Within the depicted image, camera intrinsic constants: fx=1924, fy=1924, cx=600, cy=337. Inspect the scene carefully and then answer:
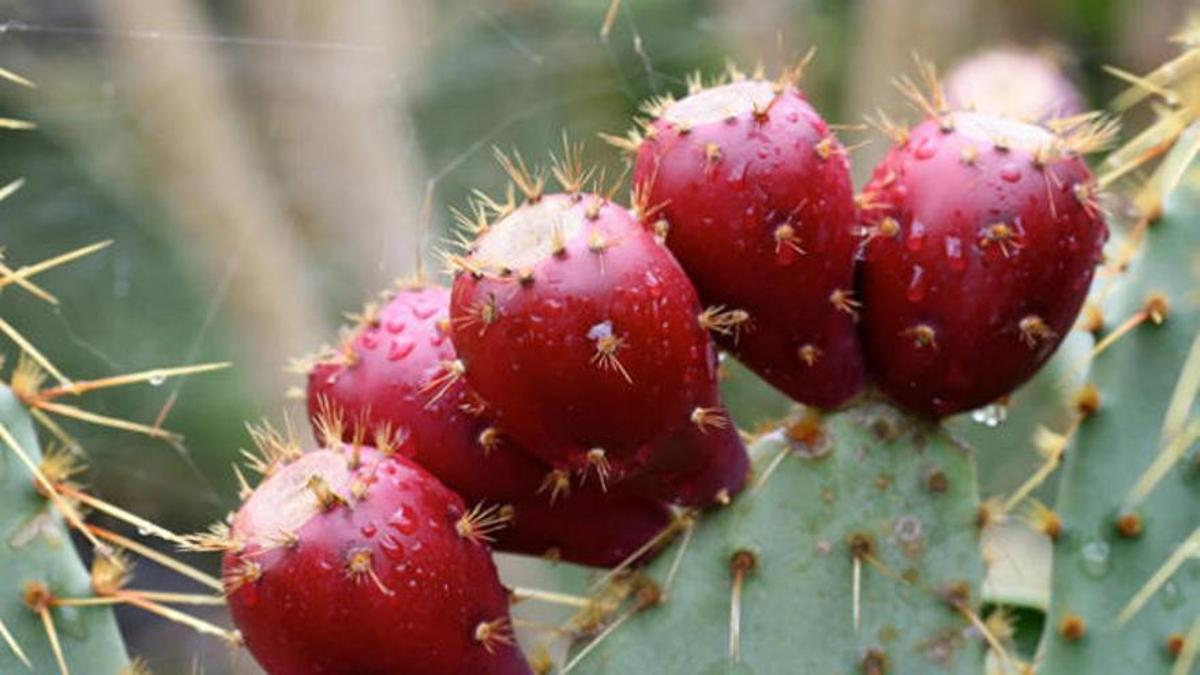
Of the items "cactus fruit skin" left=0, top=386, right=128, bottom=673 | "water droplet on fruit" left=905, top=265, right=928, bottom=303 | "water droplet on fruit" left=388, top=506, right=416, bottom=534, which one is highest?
"water droplet on fruit" left=905, top=265, right=928, bottom=303

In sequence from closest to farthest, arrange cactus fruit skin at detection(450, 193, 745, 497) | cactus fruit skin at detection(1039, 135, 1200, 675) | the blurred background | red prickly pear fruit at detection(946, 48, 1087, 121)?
cactus fruit skin at detection(450, 193, 745, 497) < cactus fruit skin at detection(1039, 135, 1200, 675) < red prickly pear fruit at detection(946, 48, 1087, 121) < the blurred background

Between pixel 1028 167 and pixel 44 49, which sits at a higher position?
pixel 1028 167

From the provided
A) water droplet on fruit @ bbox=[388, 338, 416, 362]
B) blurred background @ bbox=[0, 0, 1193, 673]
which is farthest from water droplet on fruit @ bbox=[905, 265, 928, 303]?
blurred background @ bbox=[0, 0, 1193, 673]

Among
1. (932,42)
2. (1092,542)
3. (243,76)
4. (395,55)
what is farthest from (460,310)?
(243,76)

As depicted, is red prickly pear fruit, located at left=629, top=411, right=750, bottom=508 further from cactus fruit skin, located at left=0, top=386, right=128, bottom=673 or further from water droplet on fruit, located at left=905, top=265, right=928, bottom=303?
cactus fruit skin, located at left=0, top=386, right=128, bottom=673

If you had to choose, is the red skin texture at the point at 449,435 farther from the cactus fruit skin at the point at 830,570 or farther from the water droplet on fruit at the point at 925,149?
the water droplet on fruit at the point at 925,149

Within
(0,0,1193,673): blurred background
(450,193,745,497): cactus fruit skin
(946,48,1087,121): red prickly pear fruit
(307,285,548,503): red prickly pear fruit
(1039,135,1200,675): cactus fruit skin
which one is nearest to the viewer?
(450,193,745,497): cactus fruit skin

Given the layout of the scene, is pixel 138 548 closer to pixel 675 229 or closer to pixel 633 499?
pixel 633 499
